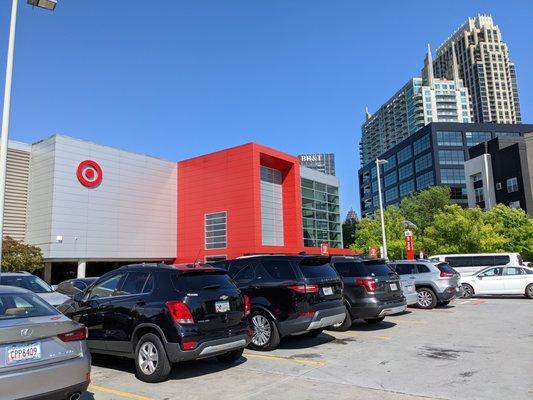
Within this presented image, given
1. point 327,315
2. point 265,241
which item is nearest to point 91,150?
point 265,241

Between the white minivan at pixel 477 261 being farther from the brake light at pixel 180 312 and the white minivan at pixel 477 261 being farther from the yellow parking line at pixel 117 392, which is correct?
the yellow parking line at pixel 117 392

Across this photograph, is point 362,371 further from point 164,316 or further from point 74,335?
point 74,335

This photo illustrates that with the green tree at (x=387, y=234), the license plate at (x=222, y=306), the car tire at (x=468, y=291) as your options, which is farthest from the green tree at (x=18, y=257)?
the green tree at (x=387, y=234)

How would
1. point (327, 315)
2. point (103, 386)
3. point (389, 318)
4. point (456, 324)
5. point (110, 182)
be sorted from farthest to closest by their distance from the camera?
point (110, 182), point (389, 318), point (456, 324), point (327, 315), point (103, 386)

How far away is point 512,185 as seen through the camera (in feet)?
201

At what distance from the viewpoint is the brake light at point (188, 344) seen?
270 inches

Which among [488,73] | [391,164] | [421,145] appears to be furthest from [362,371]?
[488,73]

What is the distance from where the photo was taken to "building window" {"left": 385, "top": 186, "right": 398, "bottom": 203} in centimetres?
11849

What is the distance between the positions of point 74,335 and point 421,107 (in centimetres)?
16883

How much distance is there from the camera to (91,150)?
37.2m

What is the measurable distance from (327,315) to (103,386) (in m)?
4.32

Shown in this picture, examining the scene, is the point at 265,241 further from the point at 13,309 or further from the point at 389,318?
the point at 13,309

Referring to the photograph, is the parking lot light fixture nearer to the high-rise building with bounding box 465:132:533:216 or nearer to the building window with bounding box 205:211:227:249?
the building window with bounding box 205:211:227:249

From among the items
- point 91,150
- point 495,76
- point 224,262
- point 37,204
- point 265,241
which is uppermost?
point 495,76
